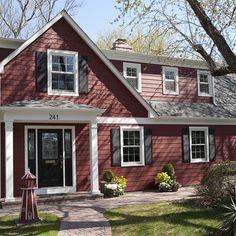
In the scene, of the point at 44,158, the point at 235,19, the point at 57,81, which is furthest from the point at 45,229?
the point at 235,19

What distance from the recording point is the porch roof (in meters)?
14.8

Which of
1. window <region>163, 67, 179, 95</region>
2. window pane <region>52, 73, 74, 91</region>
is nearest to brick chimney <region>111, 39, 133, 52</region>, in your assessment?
window <region>163, 67, 179, 95</region>

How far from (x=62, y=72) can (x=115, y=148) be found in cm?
382

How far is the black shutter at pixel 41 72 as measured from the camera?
631 inches

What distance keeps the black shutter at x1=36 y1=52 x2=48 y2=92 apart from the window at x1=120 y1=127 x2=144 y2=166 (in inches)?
153

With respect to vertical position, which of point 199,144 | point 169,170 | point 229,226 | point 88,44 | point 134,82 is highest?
point 88,44

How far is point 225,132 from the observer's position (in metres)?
21.2

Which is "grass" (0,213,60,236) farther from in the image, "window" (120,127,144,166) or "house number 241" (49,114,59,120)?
"window" (120,127,144,166)

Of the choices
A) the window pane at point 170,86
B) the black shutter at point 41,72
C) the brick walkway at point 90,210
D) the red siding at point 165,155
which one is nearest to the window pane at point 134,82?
the window pane at point 170,86

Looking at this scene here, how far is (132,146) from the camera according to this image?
18.1 meters

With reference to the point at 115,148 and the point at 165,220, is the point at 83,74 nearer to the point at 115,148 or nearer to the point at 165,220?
the point at 115,148

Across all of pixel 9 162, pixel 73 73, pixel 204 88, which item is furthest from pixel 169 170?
pixel 9 162

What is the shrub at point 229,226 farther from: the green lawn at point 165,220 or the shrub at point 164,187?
the shrub at point 164,187

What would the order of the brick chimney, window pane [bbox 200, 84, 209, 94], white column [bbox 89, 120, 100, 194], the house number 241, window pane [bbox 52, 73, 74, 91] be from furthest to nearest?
window pane [bbox 200, 84, 209, 94] < the brick chimney < window pane [bbox 52, 73, 74, 91] < white column [bbox 89, 120, 100, 194] < the house number 241
